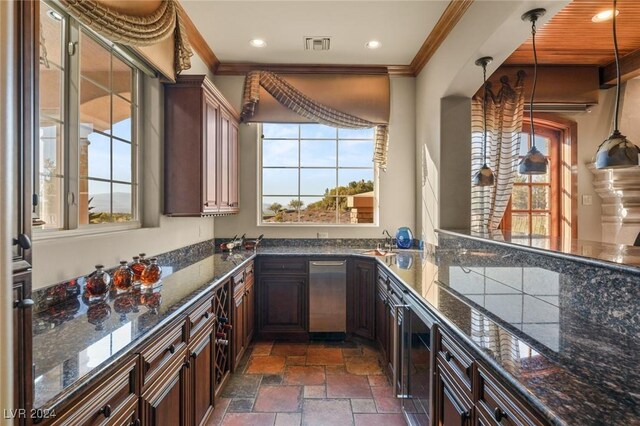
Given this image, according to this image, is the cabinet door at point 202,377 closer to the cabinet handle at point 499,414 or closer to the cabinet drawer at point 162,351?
the cabinet drawer at point 162,351

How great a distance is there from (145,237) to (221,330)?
859 mm

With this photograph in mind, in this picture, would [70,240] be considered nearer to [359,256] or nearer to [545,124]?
[359,256]

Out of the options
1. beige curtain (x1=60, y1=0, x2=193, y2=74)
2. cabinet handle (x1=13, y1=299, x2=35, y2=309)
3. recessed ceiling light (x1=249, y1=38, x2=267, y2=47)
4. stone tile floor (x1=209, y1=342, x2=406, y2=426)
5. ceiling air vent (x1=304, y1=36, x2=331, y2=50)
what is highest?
recessed ceiling light (x1=249, y1=38, x2=267, y2=47)

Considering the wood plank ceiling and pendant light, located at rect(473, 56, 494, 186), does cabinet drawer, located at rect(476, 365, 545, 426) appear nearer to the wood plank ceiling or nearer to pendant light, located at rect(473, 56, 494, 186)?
pendant light, located at rect(473, 56, 494, 186)

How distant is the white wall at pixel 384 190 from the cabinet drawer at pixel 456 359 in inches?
102

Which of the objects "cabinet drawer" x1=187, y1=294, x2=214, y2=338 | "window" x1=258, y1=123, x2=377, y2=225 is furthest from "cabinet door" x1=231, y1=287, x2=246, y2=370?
"window" x1=258, y1=123, x2=377, y2=225

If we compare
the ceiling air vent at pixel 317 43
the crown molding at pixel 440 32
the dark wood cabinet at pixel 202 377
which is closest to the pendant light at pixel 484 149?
the crown molding at pixel 440 32

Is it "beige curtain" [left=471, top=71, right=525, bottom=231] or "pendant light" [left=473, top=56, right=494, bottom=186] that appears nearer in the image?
"pendant light" [left=473, top=56, right=494, bottom=186]

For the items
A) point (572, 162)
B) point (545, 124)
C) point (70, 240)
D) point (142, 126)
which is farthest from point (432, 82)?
point (70, 240)

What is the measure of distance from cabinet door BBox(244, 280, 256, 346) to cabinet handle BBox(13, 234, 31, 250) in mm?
2493

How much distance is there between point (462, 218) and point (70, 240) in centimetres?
295

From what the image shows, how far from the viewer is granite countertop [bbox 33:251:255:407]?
0.96 meters

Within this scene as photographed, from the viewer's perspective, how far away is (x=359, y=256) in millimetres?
3518

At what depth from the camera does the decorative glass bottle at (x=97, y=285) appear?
1.70 meters
